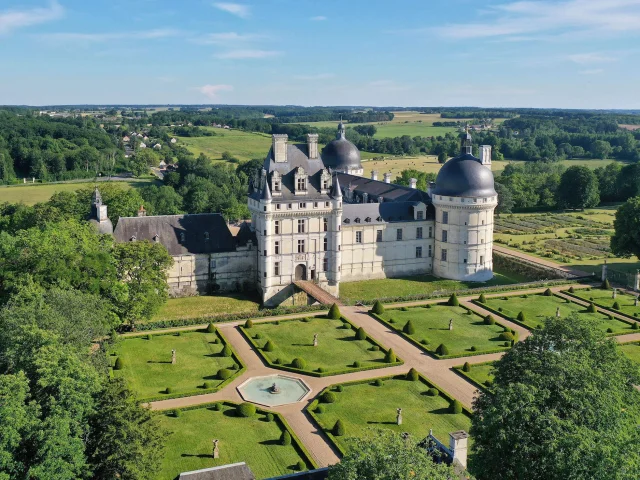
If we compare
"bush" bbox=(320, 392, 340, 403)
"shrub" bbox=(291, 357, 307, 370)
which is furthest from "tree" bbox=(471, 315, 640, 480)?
"shrub" bbox=(291, 357, 307, 370)

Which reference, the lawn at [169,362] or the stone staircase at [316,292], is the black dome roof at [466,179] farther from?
the lawn at [169,362]

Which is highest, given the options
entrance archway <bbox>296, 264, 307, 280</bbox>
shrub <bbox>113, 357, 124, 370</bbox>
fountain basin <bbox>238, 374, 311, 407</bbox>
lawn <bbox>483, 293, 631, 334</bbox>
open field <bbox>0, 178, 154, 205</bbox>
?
open field <bbox>0, 178, 154, 205</bbox>

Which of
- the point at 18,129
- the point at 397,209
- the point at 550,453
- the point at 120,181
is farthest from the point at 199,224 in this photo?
the point at 18,129

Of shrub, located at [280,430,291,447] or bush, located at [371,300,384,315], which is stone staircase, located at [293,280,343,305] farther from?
shrub, located at [280,430,291,447]

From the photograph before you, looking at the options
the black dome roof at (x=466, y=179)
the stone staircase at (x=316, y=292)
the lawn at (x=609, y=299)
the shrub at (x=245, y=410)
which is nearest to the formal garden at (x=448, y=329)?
the stone staircase at (x=316, y=292)

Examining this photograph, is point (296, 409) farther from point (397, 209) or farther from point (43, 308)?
point (397, 209)
